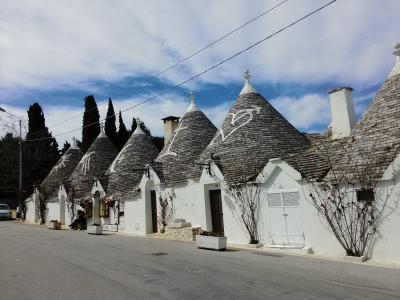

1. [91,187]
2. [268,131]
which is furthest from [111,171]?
[268,131]

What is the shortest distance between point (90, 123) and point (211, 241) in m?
33.4

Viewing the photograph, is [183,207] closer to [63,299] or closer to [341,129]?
[341,129]

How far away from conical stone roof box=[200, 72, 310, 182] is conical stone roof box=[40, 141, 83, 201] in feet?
61.4

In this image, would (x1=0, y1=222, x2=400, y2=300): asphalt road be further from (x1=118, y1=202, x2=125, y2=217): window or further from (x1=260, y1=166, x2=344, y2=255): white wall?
(x1=118, y1=202, x2=125, y2=217): window

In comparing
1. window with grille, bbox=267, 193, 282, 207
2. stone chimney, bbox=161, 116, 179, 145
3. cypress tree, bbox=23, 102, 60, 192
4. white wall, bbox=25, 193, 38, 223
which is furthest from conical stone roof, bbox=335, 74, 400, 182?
cypress tree, bbox=23, 102, 60, 192

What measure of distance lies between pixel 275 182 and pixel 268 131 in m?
3.97

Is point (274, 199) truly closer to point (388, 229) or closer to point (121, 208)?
point (388, 229)

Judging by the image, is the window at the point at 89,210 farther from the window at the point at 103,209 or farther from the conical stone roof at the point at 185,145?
the conical stone roof at the point at 185,145

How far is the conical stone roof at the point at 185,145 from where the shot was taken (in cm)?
2147

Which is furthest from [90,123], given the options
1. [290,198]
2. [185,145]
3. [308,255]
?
→ [308,255]

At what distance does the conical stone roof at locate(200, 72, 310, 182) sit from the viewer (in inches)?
666

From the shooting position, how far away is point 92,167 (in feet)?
102

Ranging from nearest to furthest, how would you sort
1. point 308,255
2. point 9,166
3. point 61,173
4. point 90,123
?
point 308,255 → point 61,173 → point 90,123 → point 9,166

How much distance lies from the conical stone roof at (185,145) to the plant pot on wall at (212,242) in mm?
5979
